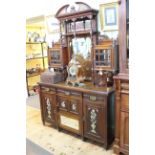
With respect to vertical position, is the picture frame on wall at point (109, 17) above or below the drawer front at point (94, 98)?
above

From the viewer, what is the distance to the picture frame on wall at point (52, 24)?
3.23 meters

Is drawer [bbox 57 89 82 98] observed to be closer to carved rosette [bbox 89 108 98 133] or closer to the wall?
carved rosette [bbox 89 108 98 133]

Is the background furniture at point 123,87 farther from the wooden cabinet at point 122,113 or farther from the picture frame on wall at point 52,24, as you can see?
the picture frame on wall at point 52,24

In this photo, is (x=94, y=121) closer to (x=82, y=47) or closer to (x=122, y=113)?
(x=122, y=113)

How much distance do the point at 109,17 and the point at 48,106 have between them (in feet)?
5.40

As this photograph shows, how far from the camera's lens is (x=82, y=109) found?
2.49 metres

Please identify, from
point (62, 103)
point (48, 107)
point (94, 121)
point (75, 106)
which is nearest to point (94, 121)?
point (94, 121)

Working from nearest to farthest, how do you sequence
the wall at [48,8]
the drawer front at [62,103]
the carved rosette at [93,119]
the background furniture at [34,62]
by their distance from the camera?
the carved rosette at [93,119], the drawer front at [62,103], the wall at [48,8], the background furniture at [34,62]

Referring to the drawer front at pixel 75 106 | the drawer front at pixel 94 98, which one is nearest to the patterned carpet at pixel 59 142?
the drawer front at pixel 75 106

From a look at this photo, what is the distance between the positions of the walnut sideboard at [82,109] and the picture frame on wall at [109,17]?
0.84m

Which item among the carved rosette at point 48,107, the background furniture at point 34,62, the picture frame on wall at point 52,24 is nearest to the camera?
the carved rosette at point 48,107
